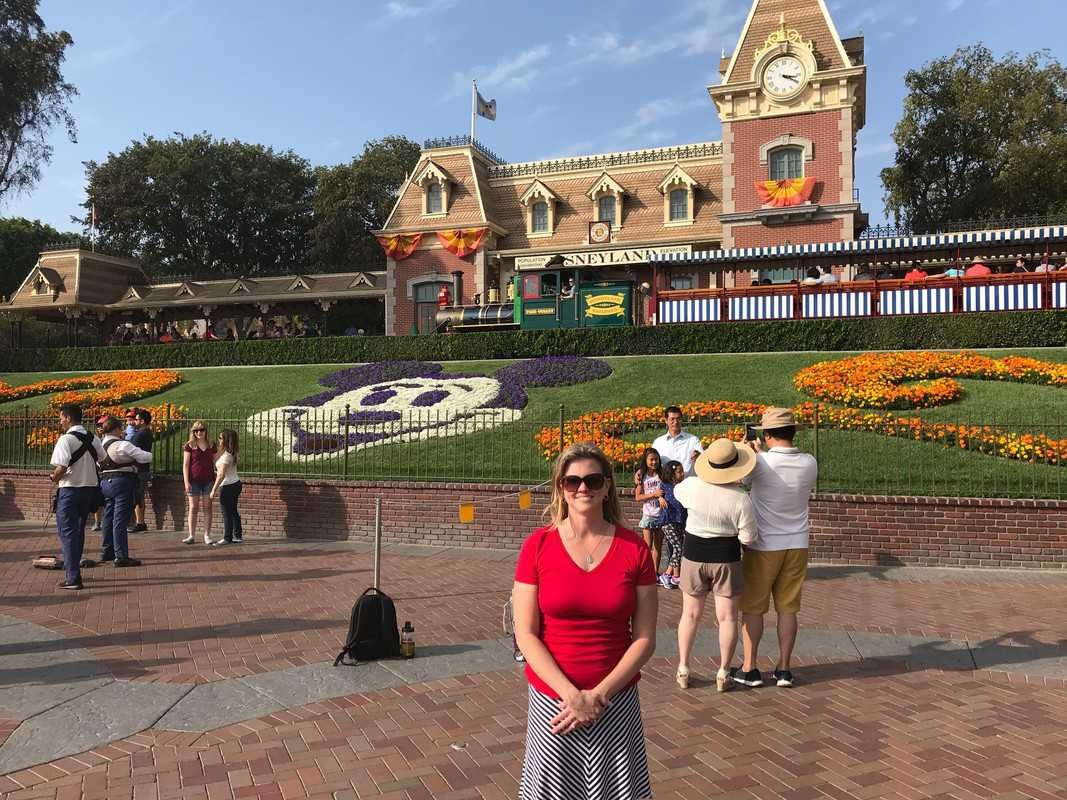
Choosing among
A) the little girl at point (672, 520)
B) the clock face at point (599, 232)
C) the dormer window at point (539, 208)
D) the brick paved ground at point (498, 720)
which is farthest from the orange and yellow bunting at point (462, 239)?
the brick paved ground at point (498, 720)

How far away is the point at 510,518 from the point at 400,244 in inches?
1098

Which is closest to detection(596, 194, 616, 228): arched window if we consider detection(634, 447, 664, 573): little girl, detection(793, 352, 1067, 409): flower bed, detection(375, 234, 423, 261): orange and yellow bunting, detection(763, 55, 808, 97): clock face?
detection(763, 55, 808, 97): clock face

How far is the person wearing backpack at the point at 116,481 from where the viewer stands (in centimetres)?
1018

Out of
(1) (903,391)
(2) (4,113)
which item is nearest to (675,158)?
(1) (903,391)

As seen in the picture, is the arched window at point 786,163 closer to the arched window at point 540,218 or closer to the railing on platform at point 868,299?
the railing on platform at point 868,299

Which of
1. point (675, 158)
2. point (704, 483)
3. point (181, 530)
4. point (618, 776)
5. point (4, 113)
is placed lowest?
point (181, 530)

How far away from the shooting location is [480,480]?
1241cm

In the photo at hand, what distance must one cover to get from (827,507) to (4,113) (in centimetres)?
4120

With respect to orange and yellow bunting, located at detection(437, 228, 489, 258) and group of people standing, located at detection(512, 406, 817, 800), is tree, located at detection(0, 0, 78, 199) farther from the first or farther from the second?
group of people standing, located at detection(512, 406, 817, 800)

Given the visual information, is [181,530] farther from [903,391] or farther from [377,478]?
[903,391]

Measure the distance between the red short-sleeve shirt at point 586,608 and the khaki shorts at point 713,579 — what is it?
2877mm

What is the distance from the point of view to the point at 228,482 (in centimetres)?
1189

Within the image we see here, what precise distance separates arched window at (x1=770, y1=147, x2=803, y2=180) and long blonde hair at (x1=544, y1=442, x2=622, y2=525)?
2940 cm

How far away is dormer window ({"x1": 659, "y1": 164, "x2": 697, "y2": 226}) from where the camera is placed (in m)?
33.6
